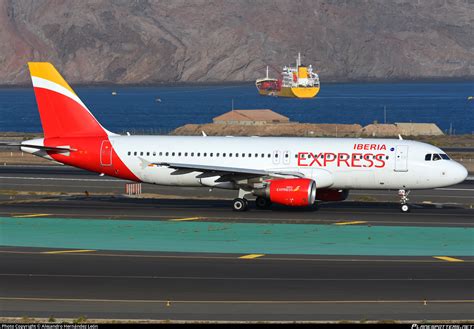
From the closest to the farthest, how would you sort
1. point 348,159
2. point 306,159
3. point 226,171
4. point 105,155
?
point 226,171 < point 348,159 < point 306,159 < point 105,155

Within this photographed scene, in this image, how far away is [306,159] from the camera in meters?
52.6

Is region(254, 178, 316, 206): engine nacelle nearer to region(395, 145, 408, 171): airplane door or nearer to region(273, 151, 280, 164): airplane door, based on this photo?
region(273, 151, 280, 164): airplane door

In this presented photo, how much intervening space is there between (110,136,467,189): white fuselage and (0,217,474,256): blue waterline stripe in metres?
5.70

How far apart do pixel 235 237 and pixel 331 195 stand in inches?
452

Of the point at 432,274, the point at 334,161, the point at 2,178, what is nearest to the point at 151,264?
the point at 432,274

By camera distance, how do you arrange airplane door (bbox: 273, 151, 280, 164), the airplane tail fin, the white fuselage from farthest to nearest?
the airplane tail fin, airplane door (bbox: 273, 151, 280, 164), the white fuselage

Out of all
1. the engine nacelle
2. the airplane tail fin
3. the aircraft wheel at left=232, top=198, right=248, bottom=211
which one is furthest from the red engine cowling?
the airplane tail fin

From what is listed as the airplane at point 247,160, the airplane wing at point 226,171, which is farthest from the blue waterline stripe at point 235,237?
the airplane at point 247,160

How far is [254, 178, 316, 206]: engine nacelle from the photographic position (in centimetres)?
4984

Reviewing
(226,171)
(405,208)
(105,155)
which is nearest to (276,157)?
(226,171)

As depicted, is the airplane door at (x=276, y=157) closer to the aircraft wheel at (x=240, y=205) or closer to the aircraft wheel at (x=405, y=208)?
the aircraft wheel at (x=240, y=205)

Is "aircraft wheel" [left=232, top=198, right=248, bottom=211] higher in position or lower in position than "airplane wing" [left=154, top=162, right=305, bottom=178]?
lower

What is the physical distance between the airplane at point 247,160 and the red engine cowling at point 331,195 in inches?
2.1

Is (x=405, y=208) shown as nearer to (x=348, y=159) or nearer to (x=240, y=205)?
(x=348, y=159)
